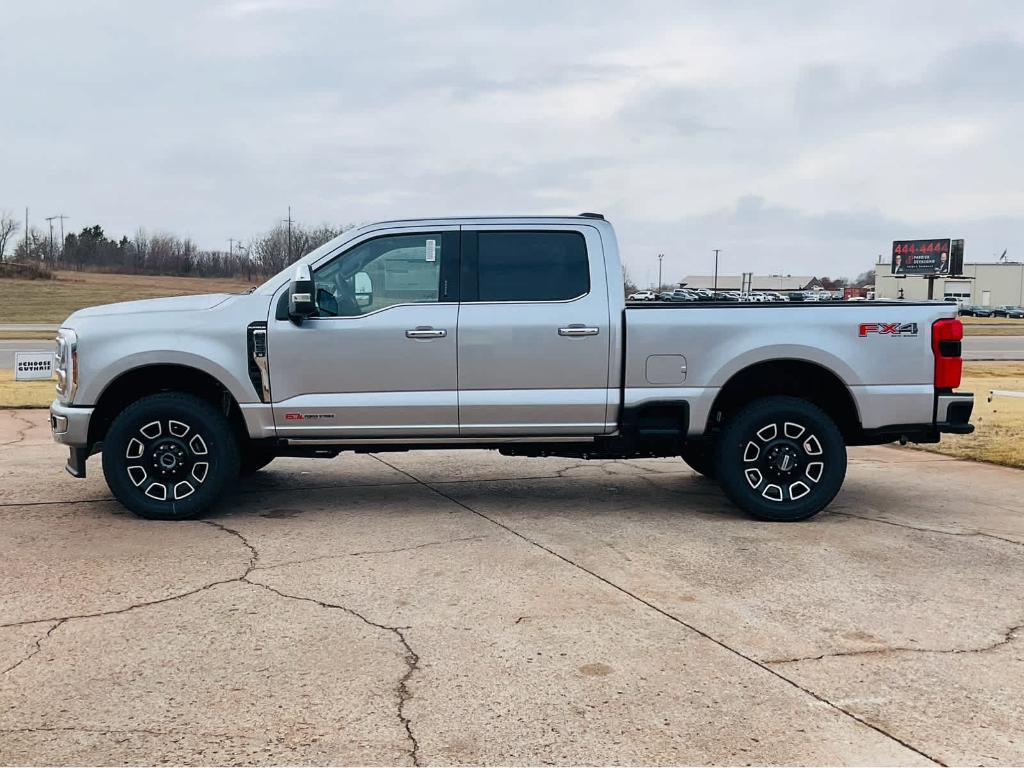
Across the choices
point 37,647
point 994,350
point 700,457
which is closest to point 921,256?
point 994,350

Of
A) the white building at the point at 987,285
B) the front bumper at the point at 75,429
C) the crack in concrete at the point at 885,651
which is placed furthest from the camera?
the white building at the point at 987,285

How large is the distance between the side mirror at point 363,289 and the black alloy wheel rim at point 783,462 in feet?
9.05

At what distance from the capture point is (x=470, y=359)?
21.9 feet

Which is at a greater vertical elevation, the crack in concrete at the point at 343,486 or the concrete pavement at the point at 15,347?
the crack in concrete at the point at 343,486

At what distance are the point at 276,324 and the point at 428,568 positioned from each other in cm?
212

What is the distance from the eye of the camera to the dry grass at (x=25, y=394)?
43.5ft

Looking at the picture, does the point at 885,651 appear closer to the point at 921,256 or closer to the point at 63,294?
the point at 63,294

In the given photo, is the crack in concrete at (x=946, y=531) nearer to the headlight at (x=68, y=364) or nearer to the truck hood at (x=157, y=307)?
the truck hood at (x=157, y=307)

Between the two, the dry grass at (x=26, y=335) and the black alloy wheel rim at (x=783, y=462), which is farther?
the dry grass at (x=26, y=335)

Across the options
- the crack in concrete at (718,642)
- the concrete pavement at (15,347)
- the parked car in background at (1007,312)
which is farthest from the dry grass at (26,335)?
the parked car in background at (1007,312)

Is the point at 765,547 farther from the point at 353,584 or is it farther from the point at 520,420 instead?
the point at 353,584

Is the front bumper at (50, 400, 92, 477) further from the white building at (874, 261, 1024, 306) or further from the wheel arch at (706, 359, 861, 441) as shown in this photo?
the white building at (874, 261, 1024, 306)

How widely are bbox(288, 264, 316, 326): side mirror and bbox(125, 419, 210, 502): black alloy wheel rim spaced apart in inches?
41.4

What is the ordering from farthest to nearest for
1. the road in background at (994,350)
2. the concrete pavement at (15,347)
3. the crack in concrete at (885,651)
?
the road in background at (994,350)
the concrete pavement at (15,347)
the crack in concrete at (885,651)
